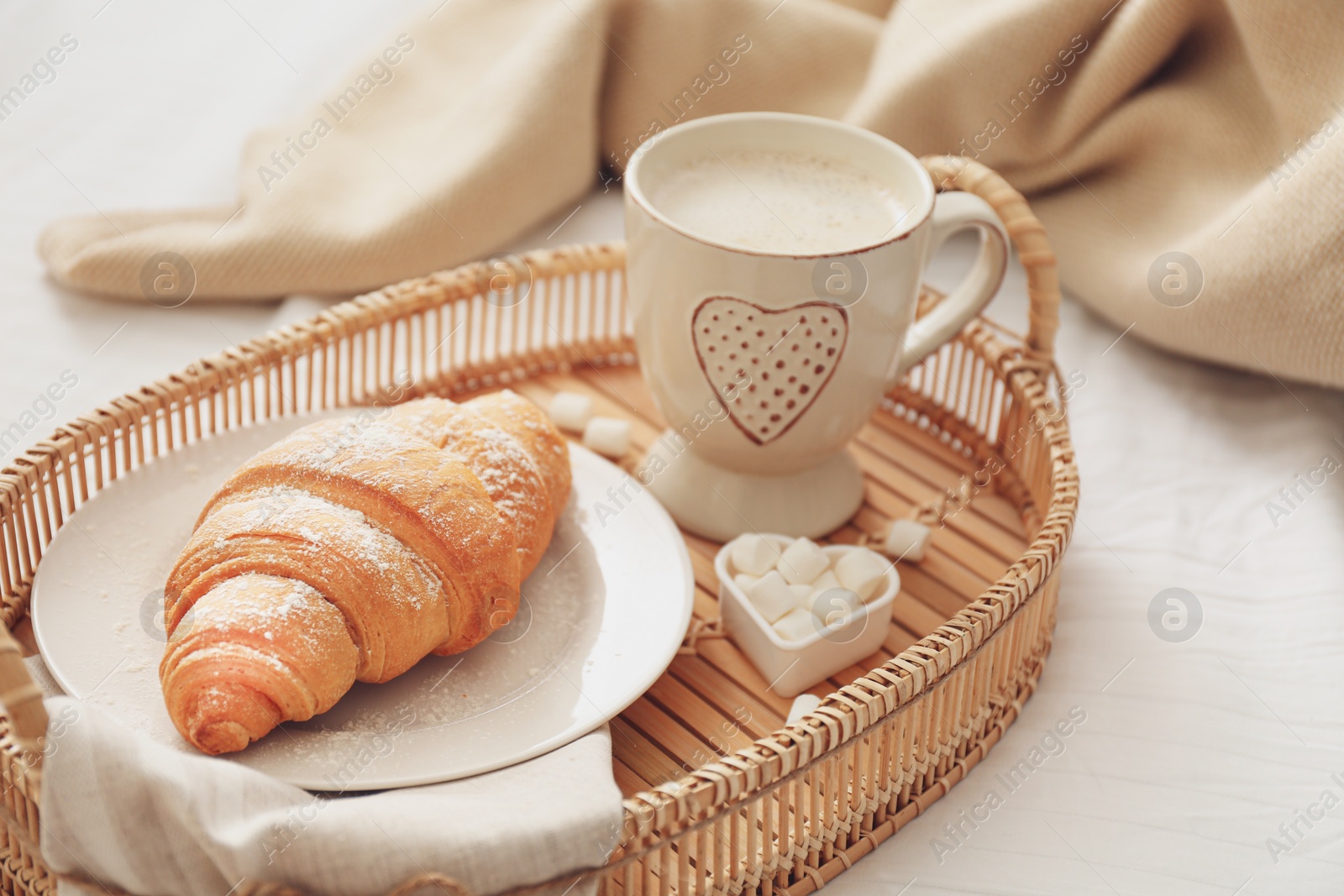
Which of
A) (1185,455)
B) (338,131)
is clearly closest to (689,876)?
(1185,455)

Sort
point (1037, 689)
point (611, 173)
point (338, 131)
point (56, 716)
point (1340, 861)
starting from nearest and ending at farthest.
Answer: point (56, 716) < point (1340, 861) < point (1037, 689) < point (338, 131) < point (611, 173)

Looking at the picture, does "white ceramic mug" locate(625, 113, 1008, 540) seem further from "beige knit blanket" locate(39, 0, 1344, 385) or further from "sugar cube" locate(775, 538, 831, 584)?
"beige knit blanket" locate(39, 0, 1344, 385)

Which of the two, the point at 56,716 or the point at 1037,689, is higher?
the point at 56,716

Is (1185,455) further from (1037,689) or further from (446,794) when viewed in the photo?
(446,794)

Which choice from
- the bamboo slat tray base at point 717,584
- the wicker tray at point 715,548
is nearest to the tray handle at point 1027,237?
the wicker tray at point 715,548

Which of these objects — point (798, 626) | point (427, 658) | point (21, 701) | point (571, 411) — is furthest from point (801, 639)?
point (21, 701)

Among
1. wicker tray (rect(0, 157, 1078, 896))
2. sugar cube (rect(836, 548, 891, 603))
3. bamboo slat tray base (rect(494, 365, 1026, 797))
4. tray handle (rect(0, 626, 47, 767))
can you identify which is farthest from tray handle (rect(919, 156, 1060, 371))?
tray handle (rect(0, 626, 47, 767))

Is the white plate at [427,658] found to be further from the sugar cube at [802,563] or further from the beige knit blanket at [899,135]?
the beige knit blanket at [899,135]
